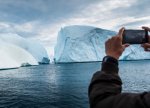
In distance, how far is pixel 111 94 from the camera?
1705 millimetres

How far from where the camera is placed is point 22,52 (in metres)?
88.3

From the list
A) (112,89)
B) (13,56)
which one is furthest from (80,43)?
(112,89)

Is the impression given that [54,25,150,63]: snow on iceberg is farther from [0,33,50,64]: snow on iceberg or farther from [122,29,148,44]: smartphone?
[122,29,148,44]: smartphone

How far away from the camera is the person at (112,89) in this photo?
157 centimetres

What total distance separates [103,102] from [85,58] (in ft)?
325

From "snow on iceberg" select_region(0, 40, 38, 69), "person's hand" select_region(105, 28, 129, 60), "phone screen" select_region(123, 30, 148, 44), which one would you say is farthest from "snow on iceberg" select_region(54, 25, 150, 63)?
"person's hand" select_region(105, 28, 129, 60)

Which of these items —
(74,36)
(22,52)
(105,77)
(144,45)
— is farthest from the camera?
(74,36)

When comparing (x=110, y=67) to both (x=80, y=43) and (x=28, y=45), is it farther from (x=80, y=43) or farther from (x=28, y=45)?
(x=28, y=45)

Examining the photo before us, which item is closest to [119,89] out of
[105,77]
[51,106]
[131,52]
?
[105,77]

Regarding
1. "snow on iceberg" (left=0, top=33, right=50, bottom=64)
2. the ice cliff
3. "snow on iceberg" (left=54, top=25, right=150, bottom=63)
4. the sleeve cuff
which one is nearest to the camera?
the sleeve cuff

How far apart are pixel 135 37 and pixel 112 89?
542 mm

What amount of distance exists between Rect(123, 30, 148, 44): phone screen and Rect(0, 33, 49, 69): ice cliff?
70756 millimetres

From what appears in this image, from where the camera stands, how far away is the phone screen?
2.03 metres

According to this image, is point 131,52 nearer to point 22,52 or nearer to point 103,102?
point 22,52
